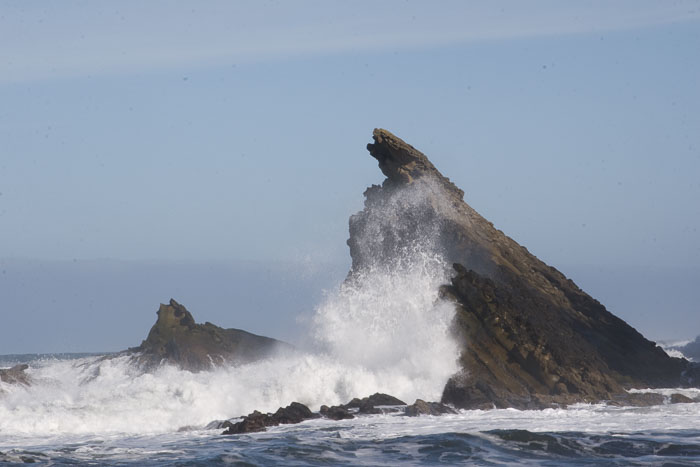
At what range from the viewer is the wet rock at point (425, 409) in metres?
29.7

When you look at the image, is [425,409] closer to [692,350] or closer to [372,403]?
[372,403]

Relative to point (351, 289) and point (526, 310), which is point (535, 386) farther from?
point (351, 289)

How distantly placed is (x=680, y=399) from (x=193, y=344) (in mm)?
17470

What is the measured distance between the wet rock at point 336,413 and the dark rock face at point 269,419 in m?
0.33

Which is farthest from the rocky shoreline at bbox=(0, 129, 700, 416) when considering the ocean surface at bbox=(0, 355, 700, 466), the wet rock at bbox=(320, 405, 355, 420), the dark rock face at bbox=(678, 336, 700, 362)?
the dark rock face at bbox=(678, 336, 700, 362)

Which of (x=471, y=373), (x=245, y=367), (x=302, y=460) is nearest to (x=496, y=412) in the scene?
(x=471, y=373)

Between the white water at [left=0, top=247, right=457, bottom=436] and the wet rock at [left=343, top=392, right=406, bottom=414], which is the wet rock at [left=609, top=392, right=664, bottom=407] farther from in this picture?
the wet rock at [left=343, top=392, right=406, bottom=414]

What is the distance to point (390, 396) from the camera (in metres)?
31.1

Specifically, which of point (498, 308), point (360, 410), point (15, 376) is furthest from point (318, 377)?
point (15, 376)

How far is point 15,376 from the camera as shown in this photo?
3588 centimetres

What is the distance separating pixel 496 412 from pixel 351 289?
30.2 ft

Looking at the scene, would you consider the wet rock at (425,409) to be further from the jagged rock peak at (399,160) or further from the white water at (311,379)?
the jagged rock peak at (399,160)

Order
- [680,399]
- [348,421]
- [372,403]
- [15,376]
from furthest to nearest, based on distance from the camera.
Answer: [15,376], [680,399], [372,403], [348,421]

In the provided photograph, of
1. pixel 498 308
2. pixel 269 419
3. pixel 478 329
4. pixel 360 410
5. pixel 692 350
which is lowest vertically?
pixel 269 419
